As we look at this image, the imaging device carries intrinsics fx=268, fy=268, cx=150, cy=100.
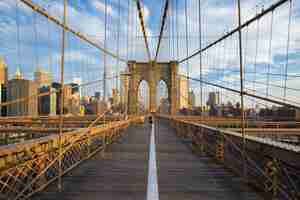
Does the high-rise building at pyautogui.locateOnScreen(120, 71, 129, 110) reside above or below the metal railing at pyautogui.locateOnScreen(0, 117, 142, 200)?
above

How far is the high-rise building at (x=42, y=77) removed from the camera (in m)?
6.39

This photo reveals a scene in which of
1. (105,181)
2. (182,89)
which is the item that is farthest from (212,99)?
(105,181)

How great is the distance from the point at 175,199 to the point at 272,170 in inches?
39.3

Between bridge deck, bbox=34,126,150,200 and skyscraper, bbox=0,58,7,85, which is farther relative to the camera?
skyscraper, bbox=0,58,7,85

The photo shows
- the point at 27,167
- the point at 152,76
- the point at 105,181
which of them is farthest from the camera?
the point at 152,76

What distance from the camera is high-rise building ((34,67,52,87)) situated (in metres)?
6.39

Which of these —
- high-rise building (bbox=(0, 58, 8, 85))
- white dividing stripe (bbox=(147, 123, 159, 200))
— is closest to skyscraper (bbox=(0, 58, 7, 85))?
high-rise building (bbox=(0, 58, 8, 85))

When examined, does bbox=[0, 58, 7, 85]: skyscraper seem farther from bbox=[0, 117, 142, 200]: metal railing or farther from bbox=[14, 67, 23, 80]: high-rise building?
bbox=[0, 117, 142, 200]: metal railing

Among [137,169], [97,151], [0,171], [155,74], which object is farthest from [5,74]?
[155,74]

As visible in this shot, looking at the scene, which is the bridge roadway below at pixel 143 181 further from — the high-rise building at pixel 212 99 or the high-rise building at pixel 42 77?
the high-rise building at pixel 212 99

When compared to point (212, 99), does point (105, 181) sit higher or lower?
lower

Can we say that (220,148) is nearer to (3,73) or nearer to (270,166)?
(270,166)

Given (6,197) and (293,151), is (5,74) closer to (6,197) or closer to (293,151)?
(6,197)

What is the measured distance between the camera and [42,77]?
661 cm
